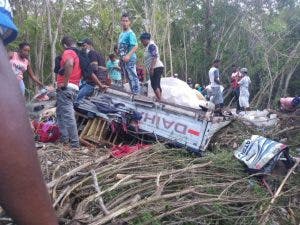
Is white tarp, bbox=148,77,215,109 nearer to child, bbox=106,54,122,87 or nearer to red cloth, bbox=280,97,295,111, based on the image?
red cloth, bbox=280,97,295,111

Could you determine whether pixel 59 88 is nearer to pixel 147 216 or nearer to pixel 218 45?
pixel 147 216

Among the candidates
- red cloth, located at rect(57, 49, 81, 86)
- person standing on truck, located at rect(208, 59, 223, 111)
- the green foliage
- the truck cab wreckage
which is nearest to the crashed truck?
the truck cab wreckage

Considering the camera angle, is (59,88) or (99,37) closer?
(59,88)

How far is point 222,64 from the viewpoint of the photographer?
2516 centimetres

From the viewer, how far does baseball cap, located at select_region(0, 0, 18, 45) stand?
714 millimetres

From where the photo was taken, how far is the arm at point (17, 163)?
55 cm

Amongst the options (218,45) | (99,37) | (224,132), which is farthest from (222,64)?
(224,132)

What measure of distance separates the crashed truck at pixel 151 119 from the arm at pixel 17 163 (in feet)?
17.5

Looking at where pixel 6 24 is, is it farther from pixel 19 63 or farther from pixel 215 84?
pixel 215 84

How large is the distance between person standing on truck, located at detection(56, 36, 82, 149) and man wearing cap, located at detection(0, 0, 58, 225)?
567cm

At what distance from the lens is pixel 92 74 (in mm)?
7324

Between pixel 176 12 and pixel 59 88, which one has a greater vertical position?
pixel 176 12

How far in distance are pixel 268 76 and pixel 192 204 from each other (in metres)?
20.9

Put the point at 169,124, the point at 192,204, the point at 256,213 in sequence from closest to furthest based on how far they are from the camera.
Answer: the point at 192,204, the point at 256,213, the point at 169,124
